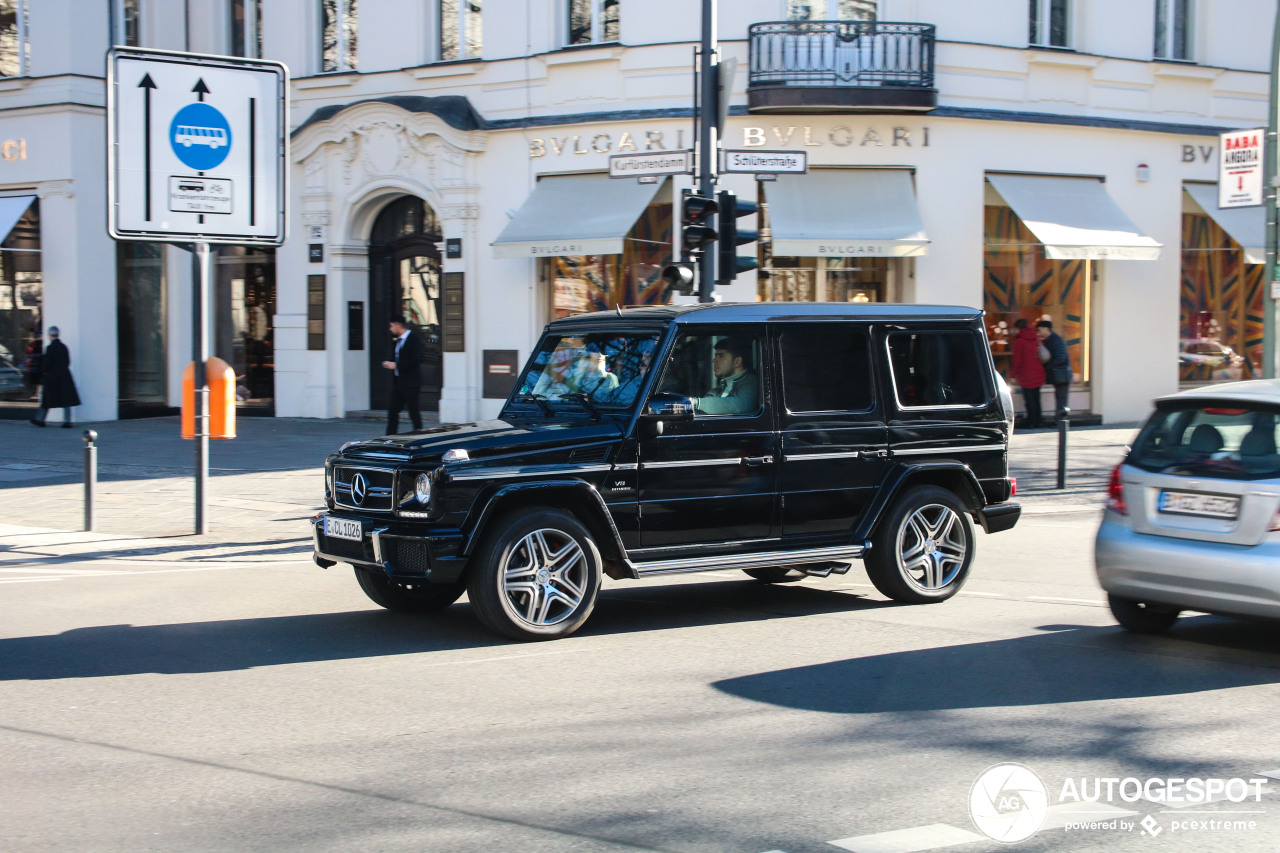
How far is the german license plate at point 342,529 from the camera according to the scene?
743cm

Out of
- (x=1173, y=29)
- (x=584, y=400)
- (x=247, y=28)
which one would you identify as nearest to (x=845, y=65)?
(x=1173, y=29)

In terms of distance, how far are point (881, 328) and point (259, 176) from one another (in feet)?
22.5

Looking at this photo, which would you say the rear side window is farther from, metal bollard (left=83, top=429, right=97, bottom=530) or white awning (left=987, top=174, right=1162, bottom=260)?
white awning (left=987, top=174, right=1162, bottom=260)

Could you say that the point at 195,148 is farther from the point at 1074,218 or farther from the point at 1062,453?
the point at 1074,218

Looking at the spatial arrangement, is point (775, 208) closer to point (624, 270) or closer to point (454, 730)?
point (624, 270)

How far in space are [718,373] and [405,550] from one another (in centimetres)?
215

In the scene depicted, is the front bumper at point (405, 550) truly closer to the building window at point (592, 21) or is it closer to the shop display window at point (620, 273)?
the shop display window at point (620, 273)

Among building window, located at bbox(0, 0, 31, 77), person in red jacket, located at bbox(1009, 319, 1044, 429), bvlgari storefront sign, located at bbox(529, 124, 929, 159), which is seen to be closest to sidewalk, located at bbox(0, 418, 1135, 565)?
person in red jacket, located at bbox(1009, 319, 1044, 429)

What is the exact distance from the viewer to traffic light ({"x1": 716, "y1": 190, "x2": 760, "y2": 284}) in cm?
1340

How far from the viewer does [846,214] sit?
66.8 ft

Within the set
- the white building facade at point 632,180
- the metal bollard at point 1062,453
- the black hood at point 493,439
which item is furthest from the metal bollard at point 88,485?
the metal bollard at point 1062,453

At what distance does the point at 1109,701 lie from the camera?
614 cm

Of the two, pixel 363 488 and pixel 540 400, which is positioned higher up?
pixel 540 400

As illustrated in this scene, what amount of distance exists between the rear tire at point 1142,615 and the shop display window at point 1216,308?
1623 centimetres
